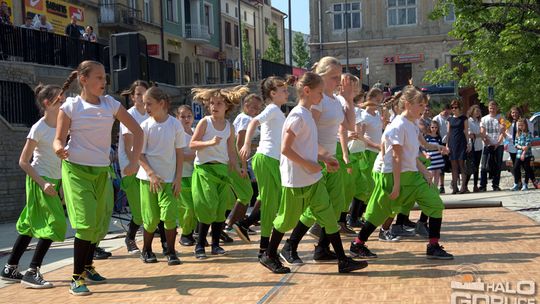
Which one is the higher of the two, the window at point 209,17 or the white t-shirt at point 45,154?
the window at point 209,17

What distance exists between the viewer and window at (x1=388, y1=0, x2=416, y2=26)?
5253 centimetres

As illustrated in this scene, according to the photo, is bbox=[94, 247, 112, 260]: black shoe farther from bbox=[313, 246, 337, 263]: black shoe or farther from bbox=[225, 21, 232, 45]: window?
bbox=[225, 21, 232, 45]: window

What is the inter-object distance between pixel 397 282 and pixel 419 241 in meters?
2.69

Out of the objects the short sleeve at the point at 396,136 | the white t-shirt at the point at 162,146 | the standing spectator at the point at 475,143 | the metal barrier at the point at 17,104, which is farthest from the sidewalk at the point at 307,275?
the standing spectator at the point at 475,143

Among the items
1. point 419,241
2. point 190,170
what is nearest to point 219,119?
point 190,170

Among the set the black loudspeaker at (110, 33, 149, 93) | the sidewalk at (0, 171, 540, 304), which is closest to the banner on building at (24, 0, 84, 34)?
the black loudspeaker at (110, 33, 149, 93)

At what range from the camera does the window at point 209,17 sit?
1982 inches

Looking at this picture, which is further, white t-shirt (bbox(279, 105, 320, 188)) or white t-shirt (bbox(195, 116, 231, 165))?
white t-shirt (bbox(195, 116, 231, 165))

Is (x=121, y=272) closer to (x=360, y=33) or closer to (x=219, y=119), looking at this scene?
(x=219, y=119)

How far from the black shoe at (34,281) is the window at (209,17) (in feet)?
143

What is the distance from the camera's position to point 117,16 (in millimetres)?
35219

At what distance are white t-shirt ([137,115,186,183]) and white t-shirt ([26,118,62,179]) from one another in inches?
34.8

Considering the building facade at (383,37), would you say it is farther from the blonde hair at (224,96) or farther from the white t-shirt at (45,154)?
the white t-shirt at (45,154)

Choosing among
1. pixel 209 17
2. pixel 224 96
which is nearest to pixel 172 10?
pixel 209 17
